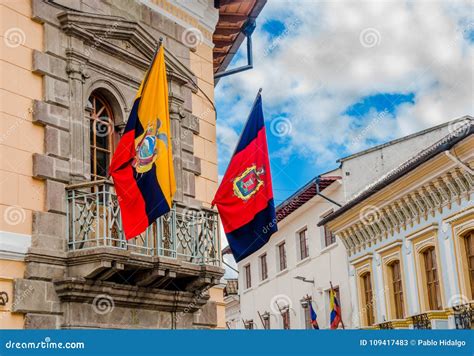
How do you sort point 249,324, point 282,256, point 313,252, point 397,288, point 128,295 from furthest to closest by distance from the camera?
point 249,324, point 282,256, point 313,252, point 397,288, point 128,295

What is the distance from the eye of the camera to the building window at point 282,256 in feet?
118

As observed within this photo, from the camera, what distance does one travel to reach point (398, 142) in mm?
30266

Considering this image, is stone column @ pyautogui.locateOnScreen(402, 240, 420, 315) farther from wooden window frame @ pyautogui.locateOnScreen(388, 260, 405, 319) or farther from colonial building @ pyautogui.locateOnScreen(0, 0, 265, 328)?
colonial building @ pyautogui.locateOnScreen(0, 0, 265, 328)

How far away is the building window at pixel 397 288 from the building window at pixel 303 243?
6.94 metres

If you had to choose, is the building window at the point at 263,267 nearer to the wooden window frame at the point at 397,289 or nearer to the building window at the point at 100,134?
the wooden window frame at the point at 397,289

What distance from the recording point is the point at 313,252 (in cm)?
3303

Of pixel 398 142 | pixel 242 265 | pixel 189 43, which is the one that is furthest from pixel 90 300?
pixel 242 265

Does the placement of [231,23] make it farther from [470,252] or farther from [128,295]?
[470,252]

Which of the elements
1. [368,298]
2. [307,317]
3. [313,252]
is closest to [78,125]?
[368,298]

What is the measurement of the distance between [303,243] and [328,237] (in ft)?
7.19

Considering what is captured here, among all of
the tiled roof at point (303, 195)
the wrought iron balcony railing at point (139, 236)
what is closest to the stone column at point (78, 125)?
the wrought iron balcony railing at point (139, 236)

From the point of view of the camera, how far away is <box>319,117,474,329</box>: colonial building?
22172mm
